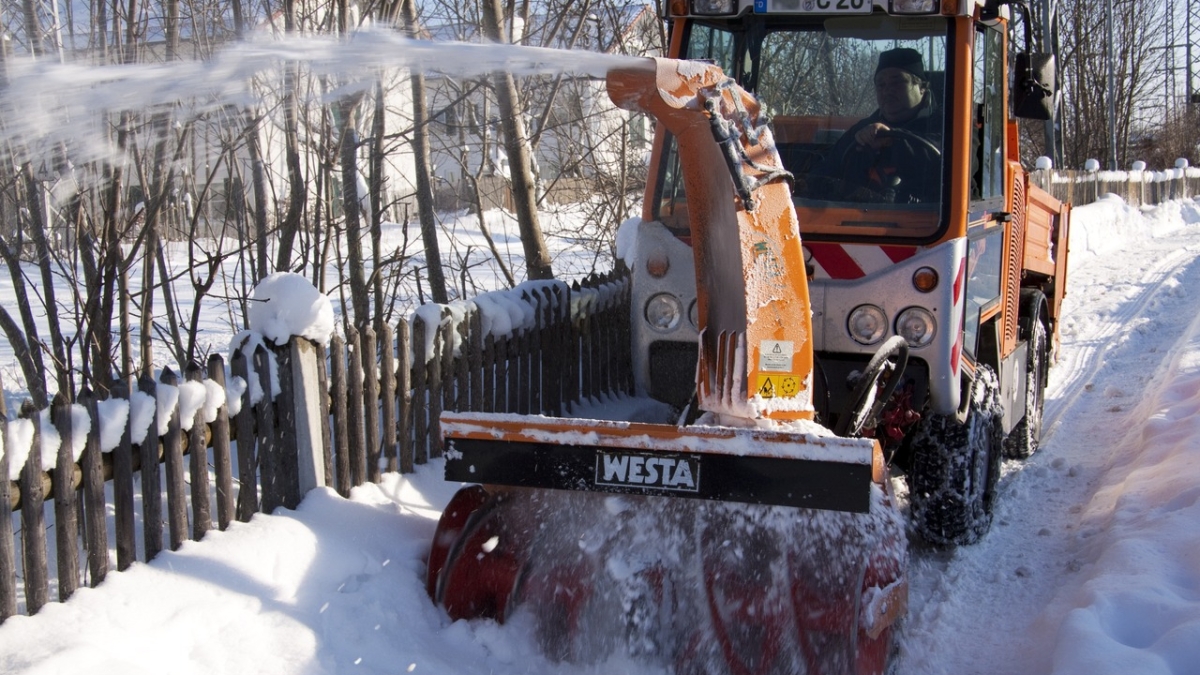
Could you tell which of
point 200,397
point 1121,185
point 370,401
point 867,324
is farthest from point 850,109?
point 1121,185

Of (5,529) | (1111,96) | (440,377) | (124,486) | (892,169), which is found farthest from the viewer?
(1111,96)

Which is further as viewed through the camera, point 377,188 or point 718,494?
point 377,188

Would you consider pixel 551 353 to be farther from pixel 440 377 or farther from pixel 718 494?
pixel 718 494

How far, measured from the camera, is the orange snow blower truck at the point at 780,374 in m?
3.57

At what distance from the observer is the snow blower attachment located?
11.5 feet

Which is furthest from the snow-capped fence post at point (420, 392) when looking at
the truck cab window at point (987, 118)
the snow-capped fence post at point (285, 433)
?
the truck cab window at point (987, 118)

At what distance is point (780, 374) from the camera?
147 inches

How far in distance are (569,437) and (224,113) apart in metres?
5.27

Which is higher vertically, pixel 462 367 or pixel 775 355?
pixel 775 355

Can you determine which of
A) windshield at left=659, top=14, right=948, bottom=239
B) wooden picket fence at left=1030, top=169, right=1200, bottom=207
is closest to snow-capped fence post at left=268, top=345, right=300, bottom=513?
windshield at left=659, top=14, right=948, bottom=239

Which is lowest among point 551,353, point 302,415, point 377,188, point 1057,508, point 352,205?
point 1057,508

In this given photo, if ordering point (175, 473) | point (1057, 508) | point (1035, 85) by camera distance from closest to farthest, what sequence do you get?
point (175, 473)
point (1035, 85)
point (1057, 508)

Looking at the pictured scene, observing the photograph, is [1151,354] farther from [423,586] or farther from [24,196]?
[24,196]

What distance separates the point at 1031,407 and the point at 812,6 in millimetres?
3308
